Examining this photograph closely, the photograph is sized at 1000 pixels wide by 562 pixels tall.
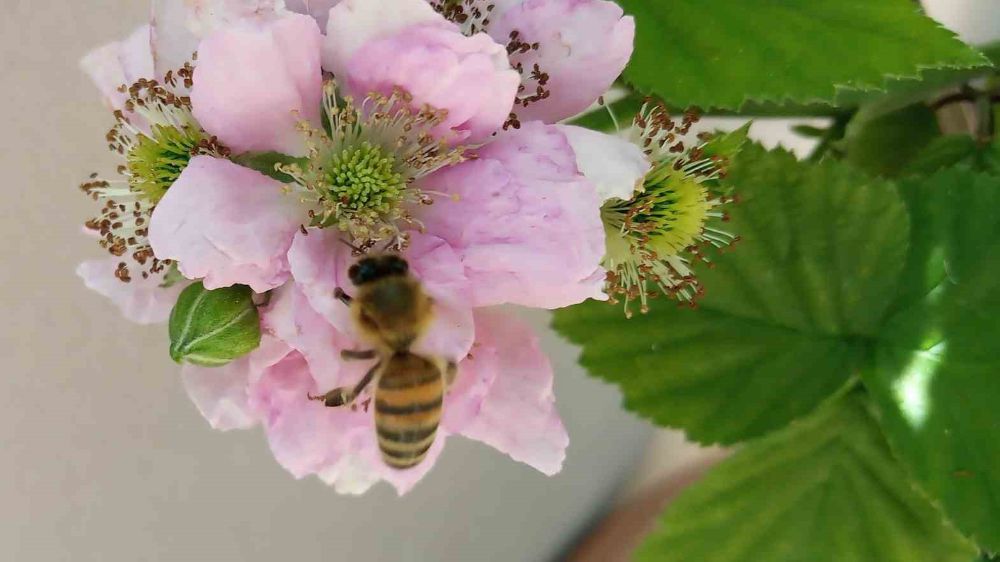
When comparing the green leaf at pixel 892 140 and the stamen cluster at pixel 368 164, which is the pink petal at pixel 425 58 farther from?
the green leaf at pixel 892 140

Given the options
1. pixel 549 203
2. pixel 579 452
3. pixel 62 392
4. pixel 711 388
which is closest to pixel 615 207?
pixel 549 203

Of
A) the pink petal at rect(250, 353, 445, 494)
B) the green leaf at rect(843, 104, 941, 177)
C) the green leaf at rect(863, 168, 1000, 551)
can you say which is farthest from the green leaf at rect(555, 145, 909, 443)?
the pink petal at rect(250, 353, 445, 494)

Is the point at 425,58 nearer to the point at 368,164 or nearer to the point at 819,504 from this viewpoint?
the point at 368,164

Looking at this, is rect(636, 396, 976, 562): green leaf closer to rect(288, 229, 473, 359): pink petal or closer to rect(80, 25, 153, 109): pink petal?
rect(288, 229, 473, 359): pink petal

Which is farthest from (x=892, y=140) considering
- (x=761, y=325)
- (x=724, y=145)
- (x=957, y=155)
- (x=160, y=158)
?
(x=160, y=158)

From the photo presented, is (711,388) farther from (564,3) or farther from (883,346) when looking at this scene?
(564,3)
